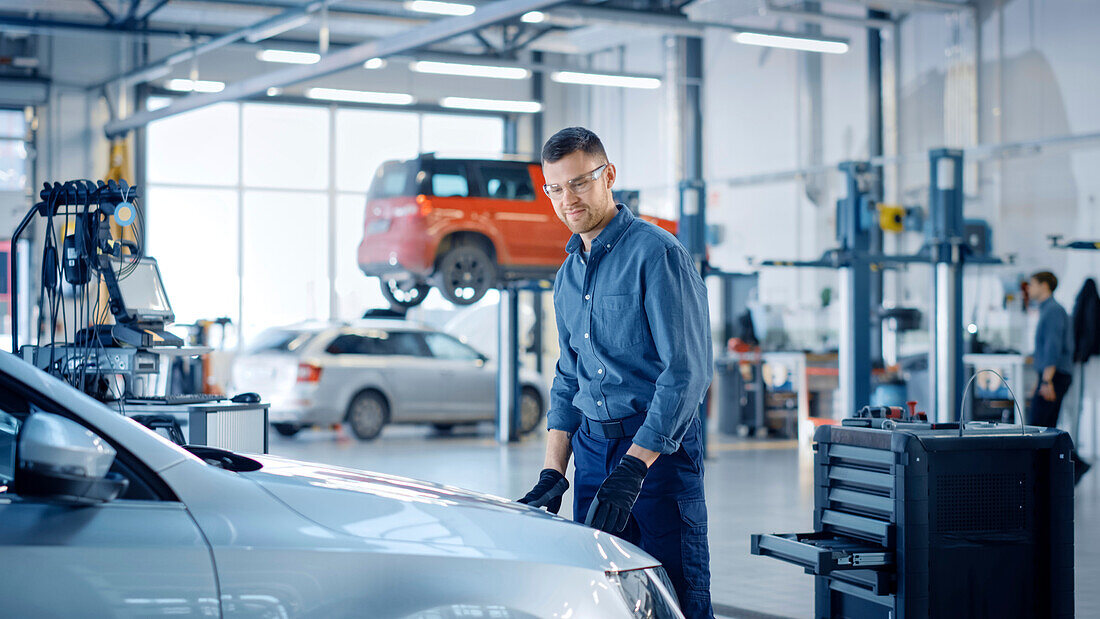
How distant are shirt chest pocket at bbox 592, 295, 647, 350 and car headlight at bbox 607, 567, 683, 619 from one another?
689 millimetres

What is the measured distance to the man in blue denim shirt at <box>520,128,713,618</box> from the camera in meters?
2.98

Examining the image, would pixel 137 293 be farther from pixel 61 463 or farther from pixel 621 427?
pixel 61 463

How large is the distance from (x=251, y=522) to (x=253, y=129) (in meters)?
19.7

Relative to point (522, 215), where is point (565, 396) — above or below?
below

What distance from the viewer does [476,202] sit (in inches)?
515

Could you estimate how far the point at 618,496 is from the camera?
2.92 metres

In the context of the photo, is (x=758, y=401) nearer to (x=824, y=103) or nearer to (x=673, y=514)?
(x=824, y=103)

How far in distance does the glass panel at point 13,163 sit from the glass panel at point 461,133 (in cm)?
664

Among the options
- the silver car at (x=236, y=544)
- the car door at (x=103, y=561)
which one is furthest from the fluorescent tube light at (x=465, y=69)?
the car door at (x=103, y=561)

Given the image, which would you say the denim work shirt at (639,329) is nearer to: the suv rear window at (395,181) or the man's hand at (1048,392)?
the man's hand at (1048,392)

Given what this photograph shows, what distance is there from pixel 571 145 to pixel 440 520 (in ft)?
3.64

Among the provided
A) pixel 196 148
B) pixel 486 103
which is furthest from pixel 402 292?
pixel 196 148

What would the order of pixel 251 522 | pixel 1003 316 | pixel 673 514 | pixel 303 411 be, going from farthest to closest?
pixel 1003 316, pixel 303 411, pixel 673 514, pixel 251 522

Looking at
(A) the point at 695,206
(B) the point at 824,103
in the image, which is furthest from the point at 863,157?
(A) the point at 695,206
